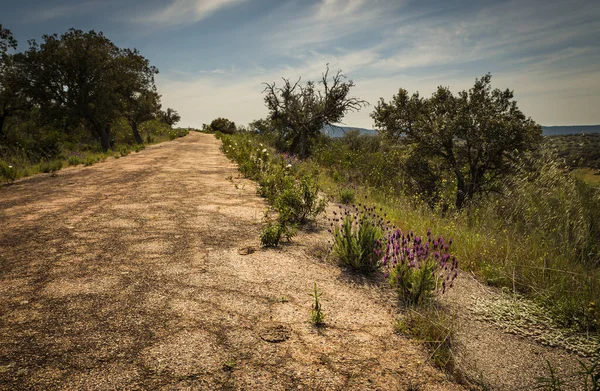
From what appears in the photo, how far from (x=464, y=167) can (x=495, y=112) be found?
206cm

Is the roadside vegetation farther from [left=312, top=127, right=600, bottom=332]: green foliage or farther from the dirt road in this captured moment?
the dirt road

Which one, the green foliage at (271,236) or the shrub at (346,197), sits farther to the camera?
the shrub at (346,197)

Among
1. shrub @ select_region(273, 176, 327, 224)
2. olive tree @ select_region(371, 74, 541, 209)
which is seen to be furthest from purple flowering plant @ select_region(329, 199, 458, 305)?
olive tree @ select_region(371, 74, 541, 209)

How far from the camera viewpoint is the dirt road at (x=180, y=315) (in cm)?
158

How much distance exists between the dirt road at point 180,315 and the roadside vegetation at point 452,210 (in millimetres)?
364

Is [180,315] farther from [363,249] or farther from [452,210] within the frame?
[452,210]

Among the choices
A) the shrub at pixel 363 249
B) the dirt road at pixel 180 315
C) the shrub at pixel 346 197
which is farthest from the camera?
the shrub at pixel 346 197

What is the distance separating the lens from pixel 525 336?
2148 mm

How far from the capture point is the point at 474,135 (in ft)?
31.4

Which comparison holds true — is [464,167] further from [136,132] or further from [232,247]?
[136,132]

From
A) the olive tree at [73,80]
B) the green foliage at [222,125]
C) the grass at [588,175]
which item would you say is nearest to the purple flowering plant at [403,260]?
the grass at [588,175]

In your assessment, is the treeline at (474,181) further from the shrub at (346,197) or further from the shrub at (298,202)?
the shrub at (298,202)

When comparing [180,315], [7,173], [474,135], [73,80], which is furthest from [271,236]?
[73,80]

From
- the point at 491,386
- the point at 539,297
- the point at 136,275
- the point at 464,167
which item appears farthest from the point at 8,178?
the point at 464,167
